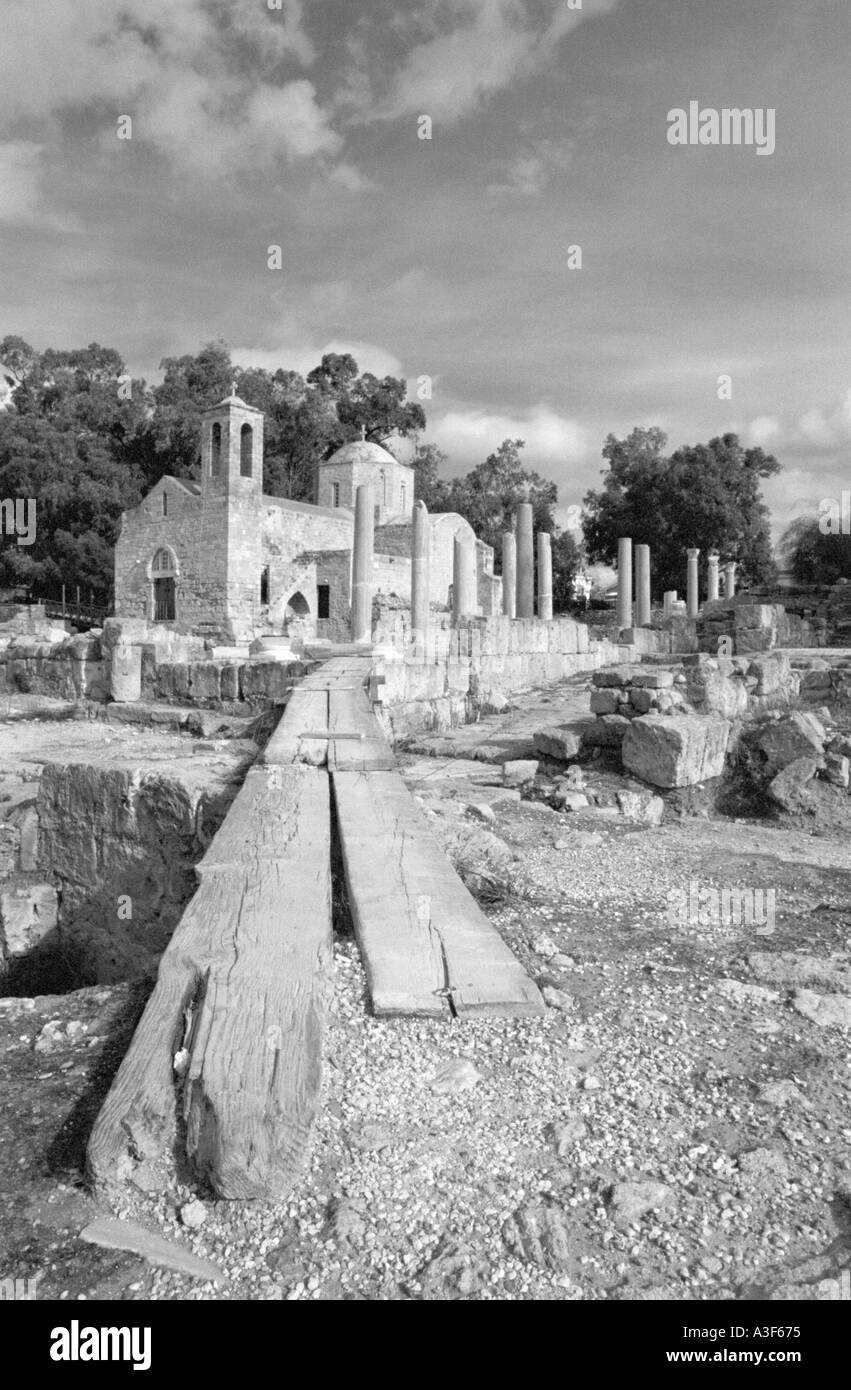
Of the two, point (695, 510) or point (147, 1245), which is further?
point (695, 510)

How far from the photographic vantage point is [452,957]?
2811mm

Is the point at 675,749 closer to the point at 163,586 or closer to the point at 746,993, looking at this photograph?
the point at 746,993

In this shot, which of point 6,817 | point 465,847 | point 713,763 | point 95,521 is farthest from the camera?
point 95,521

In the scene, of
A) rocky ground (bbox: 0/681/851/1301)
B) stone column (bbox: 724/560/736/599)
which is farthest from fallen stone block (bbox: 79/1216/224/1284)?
stone column (bbox: 724/560/736/599)

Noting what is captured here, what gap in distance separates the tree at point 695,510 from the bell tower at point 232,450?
20541mm

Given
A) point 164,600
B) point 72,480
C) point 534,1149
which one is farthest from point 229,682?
point 72,480

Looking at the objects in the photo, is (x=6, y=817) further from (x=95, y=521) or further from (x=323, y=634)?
(x=95, y=521)

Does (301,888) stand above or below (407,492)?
below

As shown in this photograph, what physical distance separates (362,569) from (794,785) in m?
15.5

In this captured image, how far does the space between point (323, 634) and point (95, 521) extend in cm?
1271

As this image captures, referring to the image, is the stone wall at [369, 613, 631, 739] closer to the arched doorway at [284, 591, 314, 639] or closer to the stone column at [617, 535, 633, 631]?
the stone column at [617, 535, 633, 631]

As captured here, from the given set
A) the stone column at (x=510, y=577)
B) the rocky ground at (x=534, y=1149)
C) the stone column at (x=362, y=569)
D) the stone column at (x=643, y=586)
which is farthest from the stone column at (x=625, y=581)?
the rocky ground at (x=534, y=1149)

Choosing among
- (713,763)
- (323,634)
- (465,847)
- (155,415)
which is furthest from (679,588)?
(465,847)

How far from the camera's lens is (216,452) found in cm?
3120
